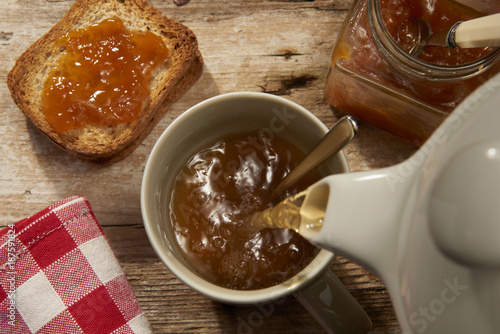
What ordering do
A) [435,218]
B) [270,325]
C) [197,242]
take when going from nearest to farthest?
[435,218], [197,242], [270,325]

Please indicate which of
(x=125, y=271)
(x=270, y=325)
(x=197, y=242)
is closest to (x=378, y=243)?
(x=197, y=242)

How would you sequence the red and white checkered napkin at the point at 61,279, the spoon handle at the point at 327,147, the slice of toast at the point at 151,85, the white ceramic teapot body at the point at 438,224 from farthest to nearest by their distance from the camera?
1. the slice of toast at the point at 151,85
2. the red and white checkered napkin at the point at 61,279
3. the spoon handle at the point at 327,147
4. the white ceramic teapot body at the point at 438,224

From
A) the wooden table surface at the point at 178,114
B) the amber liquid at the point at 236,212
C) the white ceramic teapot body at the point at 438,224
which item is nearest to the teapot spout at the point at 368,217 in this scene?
the white ceramic teapot body at the point at 438,224

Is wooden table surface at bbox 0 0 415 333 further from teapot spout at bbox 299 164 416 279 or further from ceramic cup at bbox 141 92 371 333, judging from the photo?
teapot spout at bbox 299 164 416 279

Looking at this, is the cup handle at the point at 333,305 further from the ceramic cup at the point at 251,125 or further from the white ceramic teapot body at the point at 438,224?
the white ceramic teapot body at the point at 438,224

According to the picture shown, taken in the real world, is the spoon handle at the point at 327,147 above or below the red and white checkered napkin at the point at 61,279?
above

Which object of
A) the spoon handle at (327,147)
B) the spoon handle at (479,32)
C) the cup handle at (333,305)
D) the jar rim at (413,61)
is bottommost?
the cup handle at (333,305)

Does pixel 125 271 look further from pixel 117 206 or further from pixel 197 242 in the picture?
pixel 197 242
